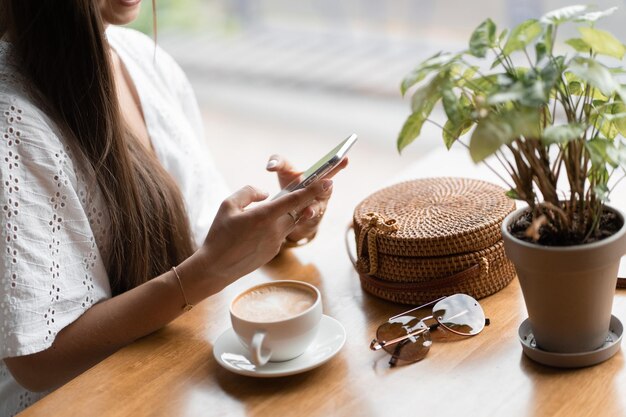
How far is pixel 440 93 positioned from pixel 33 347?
2.05 ft

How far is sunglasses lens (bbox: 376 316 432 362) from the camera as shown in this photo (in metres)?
1.03

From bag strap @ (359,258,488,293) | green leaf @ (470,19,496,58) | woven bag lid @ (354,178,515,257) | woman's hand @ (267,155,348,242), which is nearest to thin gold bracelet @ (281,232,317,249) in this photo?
woman's hand @ (267,155,348,242)

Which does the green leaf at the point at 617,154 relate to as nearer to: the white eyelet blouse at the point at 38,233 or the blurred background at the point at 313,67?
the white eyelet blouse at the point at 38,233

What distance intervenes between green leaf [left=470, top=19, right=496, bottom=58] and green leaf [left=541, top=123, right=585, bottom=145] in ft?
0.40

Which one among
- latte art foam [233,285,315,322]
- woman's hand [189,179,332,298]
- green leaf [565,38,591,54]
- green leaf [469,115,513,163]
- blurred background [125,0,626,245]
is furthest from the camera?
blurred background [125,0,626,245]

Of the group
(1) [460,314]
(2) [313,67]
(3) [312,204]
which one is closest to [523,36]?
(1) [460,314]

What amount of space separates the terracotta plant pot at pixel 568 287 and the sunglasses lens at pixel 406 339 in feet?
0.45

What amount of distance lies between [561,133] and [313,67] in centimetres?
382

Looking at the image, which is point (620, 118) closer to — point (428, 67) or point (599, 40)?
point (599, 40)

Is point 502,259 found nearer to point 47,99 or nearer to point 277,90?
point 47,99

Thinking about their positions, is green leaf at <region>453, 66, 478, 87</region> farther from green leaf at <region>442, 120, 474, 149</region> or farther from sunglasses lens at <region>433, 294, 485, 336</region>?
sunglasses lens at <region>433, 294, 485, 336</region>

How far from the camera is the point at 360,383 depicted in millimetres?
984

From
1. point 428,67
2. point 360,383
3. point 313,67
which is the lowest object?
point 313,67

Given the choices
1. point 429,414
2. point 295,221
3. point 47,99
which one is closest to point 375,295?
point 295,221
